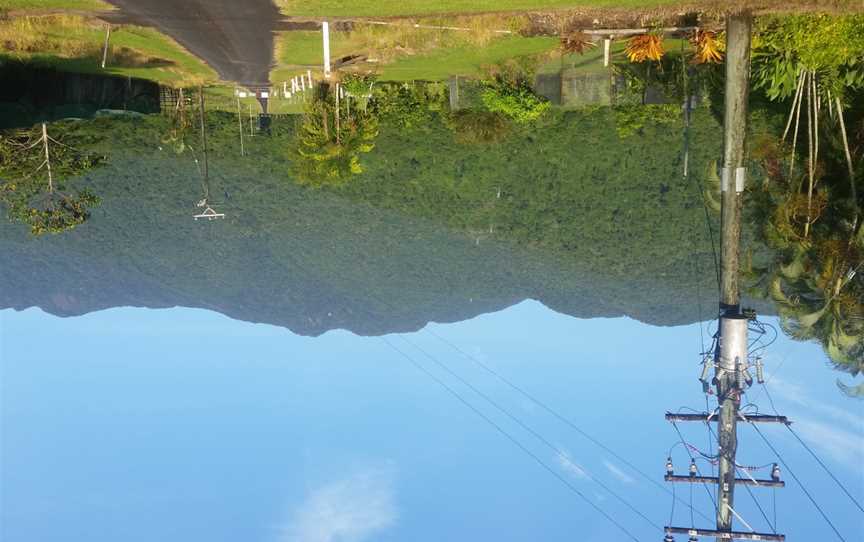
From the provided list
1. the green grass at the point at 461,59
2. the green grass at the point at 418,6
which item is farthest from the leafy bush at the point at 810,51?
the green grass at the point at 461,59

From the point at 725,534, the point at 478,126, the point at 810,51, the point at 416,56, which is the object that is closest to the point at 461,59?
the point at 416,56

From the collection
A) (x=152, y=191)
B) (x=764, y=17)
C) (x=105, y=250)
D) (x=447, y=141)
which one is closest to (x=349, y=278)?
(x=105, y=250)

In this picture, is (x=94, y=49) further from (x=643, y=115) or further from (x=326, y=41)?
(x=643, y=115)

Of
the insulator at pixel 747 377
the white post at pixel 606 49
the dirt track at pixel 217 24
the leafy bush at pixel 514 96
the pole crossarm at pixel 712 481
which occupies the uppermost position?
the dirt track at pixel 217 24

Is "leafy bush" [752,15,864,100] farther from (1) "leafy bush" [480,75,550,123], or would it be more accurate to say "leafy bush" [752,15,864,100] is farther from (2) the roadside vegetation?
(1) "leafy bush" [480,75,550,123]

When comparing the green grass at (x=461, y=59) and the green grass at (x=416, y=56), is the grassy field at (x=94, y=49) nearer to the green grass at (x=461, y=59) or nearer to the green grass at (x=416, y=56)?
A: the green grass at (x=416, y=56)

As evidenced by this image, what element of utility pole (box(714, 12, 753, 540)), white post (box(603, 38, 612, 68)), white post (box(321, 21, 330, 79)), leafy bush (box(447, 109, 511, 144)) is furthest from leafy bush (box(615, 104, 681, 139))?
white post (box(321, 21, 330, 79))
